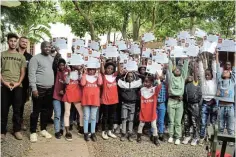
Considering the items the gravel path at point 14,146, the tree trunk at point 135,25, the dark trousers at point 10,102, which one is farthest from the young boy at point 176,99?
the tree trunk at point 135,25

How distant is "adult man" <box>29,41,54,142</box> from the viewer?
19.3 feet

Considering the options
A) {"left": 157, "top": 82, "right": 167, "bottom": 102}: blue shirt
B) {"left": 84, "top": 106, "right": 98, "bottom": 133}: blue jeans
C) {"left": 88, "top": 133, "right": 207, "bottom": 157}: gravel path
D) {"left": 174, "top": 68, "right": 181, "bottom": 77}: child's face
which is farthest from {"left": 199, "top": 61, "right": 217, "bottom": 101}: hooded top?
{"left": 84, "top": 106, "right": 98, "bottom": 133}: blue jeans

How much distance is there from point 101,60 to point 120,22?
7.36m

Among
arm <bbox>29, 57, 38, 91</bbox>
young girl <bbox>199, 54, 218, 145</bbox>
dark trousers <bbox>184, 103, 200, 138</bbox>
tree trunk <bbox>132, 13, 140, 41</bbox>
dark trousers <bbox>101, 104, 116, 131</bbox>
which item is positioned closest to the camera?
arm <bbox>29, 57, 38, 91</bbox>

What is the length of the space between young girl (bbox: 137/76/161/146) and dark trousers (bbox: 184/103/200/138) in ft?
2.13

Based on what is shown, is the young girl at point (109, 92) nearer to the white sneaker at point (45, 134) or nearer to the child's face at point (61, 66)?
the child's face at point (61, 66)

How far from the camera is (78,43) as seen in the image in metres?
6.78

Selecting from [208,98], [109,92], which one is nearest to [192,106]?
[208,98]

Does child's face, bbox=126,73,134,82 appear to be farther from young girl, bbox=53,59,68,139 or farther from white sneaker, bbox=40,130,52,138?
white sneaker, bbox=40,130,52,138

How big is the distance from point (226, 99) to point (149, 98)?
144cm

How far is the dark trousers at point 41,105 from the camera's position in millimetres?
6016

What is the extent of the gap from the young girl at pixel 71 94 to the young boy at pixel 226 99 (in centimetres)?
267

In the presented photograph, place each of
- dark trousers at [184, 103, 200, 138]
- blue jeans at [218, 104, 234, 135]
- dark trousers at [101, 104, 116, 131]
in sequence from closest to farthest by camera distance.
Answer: blue jeans at [218, 104, 234, 135] < dark trousers at [184, 103, 200, 138] < dark trousers at [101, 104, 116, 131]

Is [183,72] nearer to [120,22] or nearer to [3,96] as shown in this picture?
[3,96]
